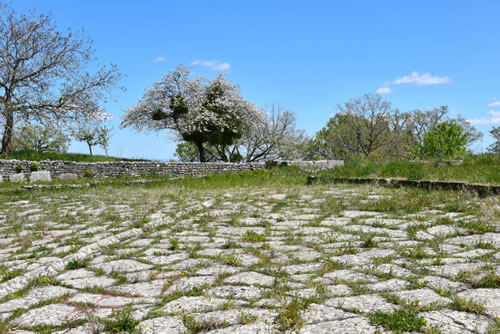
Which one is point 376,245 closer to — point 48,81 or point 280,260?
point 280,260

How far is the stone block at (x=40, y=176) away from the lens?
16344 millimetres

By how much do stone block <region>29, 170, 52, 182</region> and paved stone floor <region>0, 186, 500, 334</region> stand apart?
35.3ft

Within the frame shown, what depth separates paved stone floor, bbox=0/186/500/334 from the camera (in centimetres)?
259

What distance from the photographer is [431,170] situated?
10461 millimetres

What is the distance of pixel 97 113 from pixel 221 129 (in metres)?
8.86

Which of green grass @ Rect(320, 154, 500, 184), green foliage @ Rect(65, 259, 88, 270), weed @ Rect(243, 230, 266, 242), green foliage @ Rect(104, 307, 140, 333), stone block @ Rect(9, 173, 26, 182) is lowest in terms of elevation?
green foliage @ Rect(104, 307, 140, 333)

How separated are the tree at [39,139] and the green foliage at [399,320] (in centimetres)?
4284

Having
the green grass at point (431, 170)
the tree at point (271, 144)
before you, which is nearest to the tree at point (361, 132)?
the tree at point (271, 144)

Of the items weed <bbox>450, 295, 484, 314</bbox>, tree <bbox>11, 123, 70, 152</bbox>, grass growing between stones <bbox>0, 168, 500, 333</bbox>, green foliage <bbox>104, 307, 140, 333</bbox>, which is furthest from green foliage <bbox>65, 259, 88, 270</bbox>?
tree <bbox>11, 123, 70, 152</bbox>

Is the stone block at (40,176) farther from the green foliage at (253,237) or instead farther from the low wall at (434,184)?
the green foliage at (253,237)

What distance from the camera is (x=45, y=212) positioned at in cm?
740

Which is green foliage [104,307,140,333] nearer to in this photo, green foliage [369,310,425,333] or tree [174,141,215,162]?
green foliage [369,310,425,333]

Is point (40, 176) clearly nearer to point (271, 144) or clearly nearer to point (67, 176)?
point (67, 176)

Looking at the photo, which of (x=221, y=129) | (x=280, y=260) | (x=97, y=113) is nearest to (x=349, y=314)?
(x=280, y=260)
